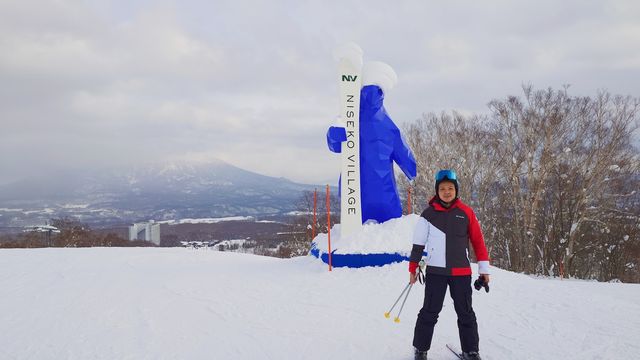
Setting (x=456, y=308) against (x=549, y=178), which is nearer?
(x=456, y=308)

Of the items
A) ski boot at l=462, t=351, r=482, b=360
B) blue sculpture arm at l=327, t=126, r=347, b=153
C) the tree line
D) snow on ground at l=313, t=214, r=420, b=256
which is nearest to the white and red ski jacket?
ski boot at l=462, t=351, r=482, b=360

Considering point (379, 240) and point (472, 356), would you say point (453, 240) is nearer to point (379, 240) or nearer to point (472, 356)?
point (472, 356)

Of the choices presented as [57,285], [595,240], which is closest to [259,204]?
[595,240]

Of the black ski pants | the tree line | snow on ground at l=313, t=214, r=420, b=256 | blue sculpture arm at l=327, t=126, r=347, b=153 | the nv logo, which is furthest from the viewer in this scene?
the tree line

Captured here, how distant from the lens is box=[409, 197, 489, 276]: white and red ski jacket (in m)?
3.28

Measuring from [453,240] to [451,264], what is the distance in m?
0.19

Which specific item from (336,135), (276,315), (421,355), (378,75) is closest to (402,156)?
(336,135)

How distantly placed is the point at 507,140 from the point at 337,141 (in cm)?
1299

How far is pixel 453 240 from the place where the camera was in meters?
3.30

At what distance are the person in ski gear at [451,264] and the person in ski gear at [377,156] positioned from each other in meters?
4.54

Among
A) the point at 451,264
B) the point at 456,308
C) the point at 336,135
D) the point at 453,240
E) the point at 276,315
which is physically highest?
the point at 336,135

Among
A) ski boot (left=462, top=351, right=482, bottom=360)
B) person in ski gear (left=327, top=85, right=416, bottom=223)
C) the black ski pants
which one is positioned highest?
person in ski gear (left=327, top=85, right=416, bottom=223)

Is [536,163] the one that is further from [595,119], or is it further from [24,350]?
[24,350]

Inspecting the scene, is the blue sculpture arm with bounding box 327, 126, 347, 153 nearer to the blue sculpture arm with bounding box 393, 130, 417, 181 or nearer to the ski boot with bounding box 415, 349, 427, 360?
the blue sculpture arm with bounding box 393, 130, 417, 181
